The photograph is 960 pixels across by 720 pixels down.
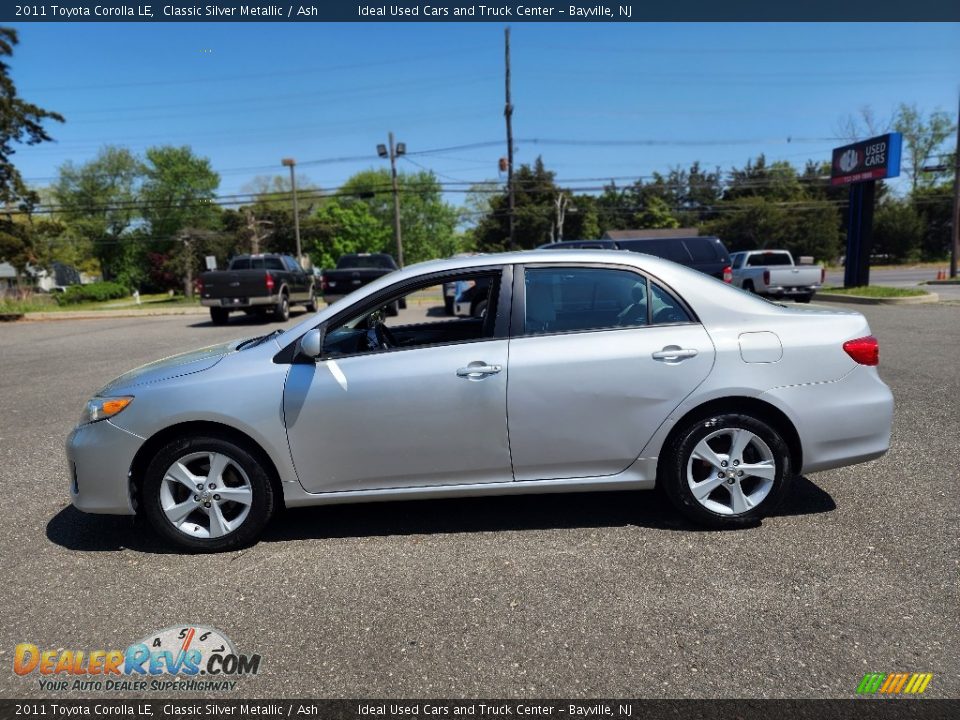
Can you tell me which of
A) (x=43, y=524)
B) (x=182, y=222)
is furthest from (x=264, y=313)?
(x=182, y=222)

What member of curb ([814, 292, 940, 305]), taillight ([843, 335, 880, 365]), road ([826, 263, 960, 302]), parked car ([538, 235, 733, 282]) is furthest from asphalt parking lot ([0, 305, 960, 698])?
road ([826, 263, 960, 302])

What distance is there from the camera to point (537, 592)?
3229 millimetres

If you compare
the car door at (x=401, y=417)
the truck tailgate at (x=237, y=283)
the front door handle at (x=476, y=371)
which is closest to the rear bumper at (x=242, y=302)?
the truck tailgate at (x=237, y=283)

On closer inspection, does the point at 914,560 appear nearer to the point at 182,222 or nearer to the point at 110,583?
the point at 110,583

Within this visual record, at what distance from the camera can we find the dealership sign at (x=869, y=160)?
20484 millimetres

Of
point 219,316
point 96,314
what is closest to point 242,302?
point 219,316

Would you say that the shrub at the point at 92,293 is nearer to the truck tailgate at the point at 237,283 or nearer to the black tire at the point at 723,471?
the truck tailgate at the point at 237,283

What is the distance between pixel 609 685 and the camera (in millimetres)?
2541

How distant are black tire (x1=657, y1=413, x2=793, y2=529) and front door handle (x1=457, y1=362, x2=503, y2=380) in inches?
43.8

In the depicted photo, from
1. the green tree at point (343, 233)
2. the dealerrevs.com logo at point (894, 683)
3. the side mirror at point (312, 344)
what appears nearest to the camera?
the dealerrevs.com logo at point (894, 683)

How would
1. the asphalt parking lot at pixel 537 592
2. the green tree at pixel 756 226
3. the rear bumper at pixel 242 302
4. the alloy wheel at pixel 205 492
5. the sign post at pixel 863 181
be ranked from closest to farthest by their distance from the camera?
the asphalt parking lot at pixel 537 592, the alloy wheel at pixel 205 492, the rear bumper at pixel 242 302, the sign post at pixel 863 181, the green tree at pixel 756 226

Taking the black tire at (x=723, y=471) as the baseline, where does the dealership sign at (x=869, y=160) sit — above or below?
above

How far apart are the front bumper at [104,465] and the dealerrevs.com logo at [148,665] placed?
3.11 ft

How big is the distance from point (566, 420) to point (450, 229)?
86.6 metres
